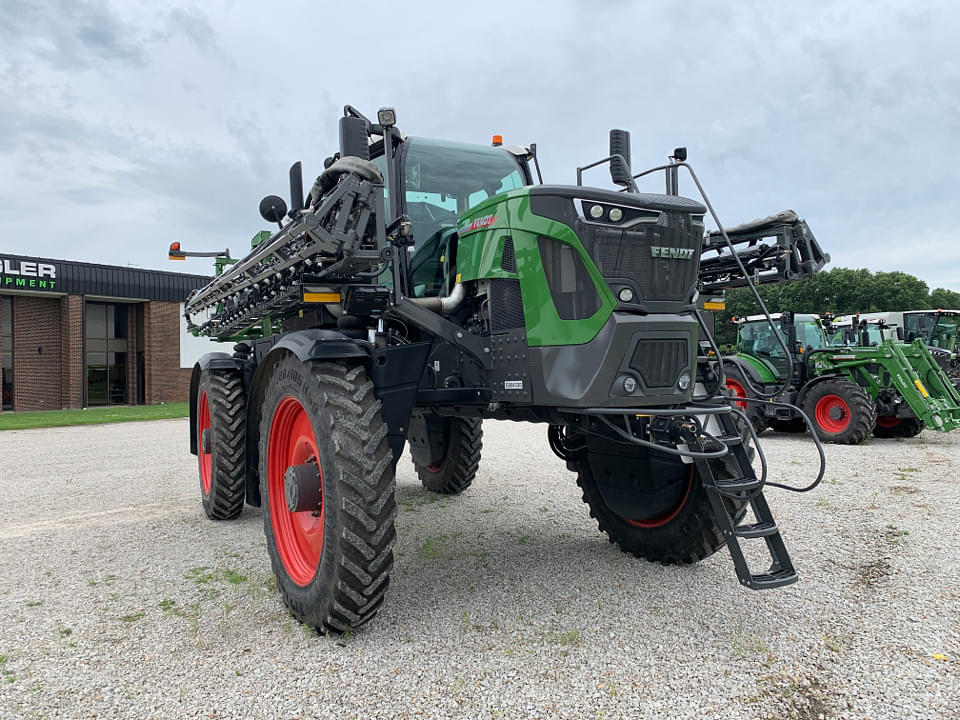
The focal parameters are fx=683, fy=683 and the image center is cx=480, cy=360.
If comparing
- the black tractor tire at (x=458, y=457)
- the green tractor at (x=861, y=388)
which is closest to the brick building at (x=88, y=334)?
the green tractor at (x=861, y=388)

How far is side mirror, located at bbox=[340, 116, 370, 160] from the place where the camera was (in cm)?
339

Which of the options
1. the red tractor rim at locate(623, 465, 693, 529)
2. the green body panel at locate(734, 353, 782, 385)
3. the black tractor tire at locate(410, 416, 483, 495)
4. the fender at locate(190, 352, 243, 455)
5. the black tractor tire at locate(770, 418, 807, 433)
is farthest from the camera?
the black tractor tire at locate(770, 418, 807, 433)

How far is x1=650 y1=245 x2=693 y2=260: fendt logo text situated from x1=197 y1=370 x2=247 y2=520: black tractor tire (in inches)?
136

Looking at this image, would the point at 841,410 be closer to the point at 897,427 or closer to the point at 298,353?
the point at 897,427

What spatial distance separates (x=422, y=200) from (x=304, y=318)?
1099 millimetres

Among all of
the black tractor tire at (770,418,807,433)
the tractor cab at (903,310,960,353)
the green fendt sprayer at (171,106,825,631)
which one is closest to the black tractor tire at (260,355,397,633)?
the green fendt sprayer at (171,106,825,631)

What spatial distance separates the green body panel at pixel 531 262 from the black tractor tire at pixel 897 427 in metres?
9.82

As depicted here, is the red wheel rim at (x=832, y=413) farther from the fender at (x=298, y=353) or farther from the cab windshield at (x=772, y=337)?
the fender at (x=298, y=353)

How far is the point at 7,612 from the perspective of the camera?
3.57m

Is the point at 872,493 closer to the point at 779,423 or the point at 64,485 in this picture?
the point at 779,423

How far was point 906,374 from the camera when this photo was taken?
405 inches

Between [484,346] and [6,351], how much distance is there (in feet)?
92.1

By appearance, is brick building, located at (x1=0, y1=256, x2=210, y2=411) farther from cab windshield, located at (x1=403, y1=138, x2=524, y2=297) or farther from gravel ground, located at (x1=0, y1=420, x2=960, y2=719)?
cab windshield, located at (x1=403, y1=138, x2=524, y2=297)

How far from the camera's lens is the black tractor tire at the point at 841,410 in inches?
400
